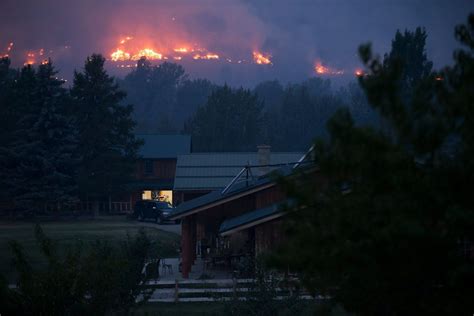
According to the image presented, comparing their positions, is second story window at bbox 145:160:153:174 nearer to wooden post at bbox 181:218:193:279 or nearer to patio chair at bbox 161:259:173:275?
patio chair at bbox 161:259:173:275

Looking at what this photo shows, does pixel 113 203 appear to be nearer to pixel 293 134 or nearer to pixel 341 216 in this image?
pixel 293 134

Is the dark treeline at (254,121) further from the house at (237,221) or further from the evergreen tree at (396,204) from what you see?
the evergreen tree at (396,204)

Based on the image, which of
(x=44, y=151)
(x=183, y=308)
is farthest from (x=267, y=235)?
(x=44, y=151)

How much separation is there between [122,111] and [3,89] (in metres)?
25.3

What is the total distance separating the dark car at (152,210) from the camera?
52453 millimetres

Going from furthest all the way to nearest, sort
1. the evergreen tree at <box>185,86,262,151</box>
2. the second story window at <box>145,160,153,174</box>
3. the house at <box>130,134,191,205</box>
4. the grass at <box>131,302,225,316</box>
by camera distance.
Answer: the evergreen tree at <box>185,86,262,151</box> → the second story window at <box>145,160,153,174</box> → the house at <box>130,134,191,205</box> → the grass at <box>131,302,225,316</box>

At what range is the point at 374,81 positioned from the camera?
7.97 metres

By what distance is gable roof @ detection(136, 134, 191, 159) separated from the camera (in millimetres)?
65500

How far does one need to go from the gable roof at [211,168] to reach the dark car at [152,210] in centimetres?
591

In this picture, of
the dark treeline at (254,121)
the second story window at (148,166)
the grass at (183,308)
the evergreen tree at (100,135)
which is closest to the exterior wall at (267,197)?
the grass at (183,308)

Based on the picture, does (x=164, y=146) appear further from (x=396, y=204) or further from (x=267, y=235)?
(x=396, y=204)

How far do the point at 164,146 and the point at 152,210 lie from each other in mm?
13870

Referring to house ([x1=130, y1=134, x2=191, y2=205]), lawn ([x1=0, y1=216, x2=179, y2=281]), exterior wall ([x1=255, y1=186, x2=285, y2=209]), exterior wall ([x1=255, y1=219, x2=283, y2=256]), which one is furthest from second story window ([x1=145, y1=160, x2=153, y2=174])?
exterior wall ([x1=255, y1=219, x2=283, y2=256])

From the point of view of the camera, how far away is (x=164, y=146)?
66.6m
